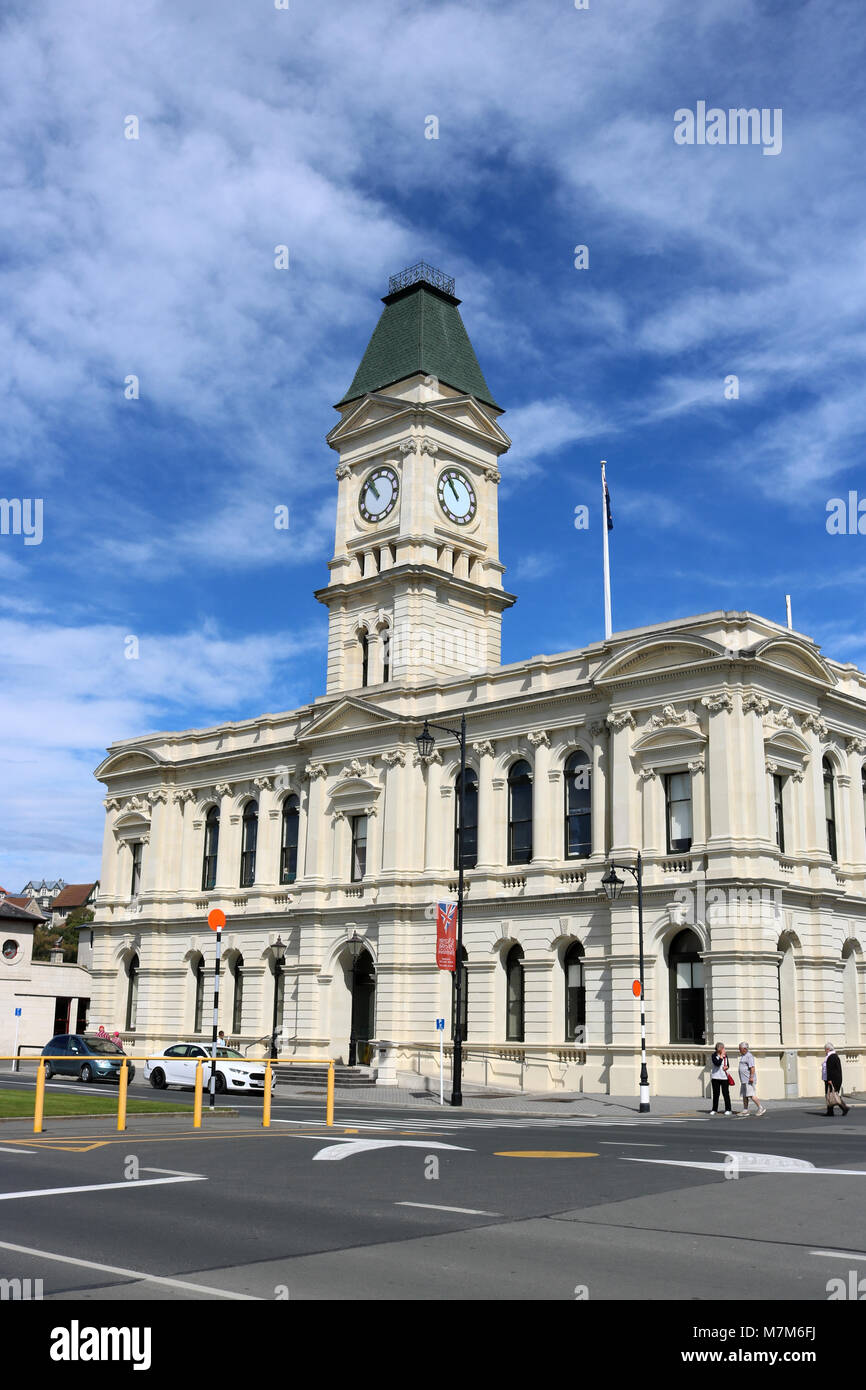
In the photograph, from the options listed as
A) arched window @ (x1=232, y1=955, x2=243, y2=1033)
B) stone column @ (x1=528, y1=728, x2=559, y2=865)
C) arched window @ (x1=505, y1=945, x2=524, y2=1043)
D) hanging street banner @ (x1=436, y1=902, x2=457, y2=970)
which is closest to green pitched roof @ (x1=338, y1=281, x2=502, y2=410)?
stone column @ (x1=528, y1=728, x2=559, y2=865)

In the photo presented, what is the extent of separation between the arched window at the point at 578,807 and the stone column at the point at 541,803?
67 cm

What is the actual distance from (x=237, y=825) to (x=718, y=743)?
25575mm

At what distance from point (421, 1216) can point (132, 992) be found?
2044 inches

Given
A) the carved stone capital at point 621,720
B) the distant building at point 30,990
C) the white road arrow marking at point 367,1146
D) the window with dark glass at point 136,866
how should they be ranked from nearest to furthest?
the white road arrow marking at point 367,1146 → the carved stone capital at point 621,720 → the window with dark glass at point 136,866 → the distant building at point 30,990

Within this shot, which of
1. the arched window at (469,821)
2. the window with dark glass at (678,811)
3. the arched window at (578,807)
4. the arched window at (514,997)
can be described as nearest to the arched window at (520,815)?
the arched window at (469,821)

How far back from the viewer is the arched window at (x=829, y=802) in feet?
148

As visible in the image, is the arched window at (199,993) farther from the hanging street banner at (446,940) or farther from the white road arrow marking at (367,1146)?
the white road arrow marking at (367,1146)

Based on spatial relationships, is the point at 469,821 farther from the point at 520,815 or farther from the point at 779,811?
the point at 779,811

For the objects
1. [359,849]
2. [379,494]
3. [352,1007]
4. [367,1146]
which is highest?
[379,494]

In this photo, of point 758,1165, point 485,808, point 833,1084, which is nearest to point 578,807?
point 485,808

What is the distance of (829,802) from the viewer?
45.4 meters

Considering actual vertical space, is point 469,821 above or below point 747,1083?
above

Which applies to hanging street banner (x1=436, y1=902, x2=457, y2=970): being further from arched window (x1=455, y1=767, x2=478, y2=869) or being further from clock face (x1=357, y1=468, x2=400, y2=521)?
clock face (x1=357, y1=468, x2=400, y2=521)
